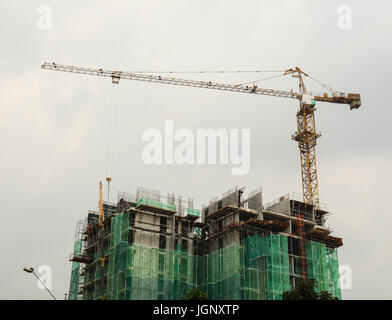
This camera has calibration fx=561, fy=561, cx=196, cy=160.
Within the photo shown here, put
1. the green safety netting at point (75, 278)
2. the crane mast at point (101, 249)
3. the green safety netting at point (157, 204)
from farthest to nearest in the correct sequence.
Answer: the green safety netting at point (75, 278)
the green safety netting at point (157, 204)
the crane mast at point (101, 249)

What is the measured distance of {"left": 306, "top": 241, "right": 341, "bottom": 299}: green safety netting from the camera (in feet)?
297

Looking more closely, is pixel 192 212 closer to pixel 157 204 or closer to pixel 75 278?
pixel 157 204

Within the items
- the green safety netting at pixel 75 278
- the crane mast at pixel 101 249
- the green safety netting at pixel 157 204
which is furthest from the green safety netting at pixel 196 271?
the green safety netting at pixel 75 278

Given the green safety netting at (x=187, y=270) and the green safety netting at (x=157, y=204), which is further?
the green safety netting at (x=157, y=204)

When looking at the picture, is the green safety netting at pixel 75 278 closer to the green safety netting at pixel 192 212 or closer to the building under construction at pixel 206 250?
the building under construction at pixel 206 250

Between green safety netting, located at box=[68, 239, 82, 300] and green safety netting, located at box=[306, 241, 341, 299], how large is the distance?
1553 inches

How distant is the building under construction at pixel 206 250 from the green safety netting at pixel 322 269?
162mm

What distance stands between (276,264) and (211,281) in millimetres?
10859

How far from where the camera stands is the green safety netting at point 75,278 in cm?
9731

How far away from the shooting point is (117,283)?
270 ft

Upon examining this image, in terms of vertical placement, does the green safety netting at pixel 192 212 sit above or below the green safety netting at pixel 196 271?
above

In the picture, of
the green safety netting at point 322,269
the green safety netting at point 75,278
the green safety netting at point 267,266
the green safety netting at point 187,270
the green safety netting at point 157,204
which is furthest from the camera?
the green safety netting at point 75,278

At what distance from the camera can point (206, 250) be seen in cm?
9350
